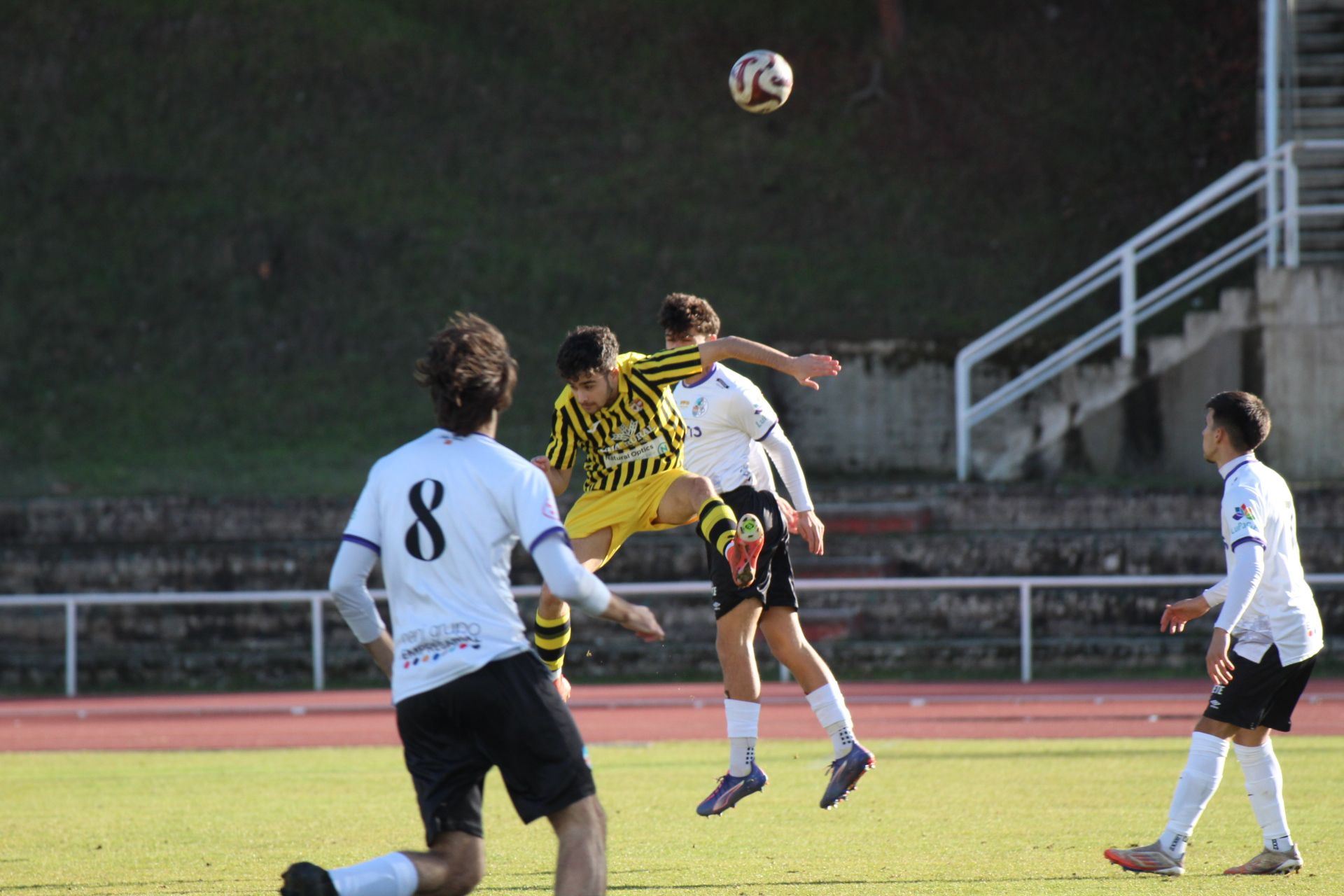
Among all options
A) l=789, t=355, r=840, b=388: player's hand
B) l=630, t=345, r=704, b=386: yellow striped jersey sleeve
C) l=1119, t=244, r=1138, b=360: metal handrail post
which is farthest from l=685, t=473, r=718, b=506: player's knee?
l=1119, t=244, r=1138, b=360: metal handrail post

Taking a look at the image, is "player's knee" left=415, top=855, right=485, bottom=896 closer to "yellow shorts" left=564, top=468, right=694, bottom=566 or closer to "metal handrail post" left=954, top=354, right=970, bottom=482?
"yellow shorts" left=564, top=468, right=694, bottom=566

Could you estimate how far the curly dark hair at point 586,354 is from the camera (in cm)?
699

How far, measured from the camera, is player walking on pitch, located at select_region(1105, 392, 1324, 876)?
6500mm

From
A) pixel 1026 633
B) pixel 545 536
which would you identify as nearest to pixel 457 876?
pixel 545 536

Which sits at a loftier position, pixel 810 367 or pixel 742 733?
pixel 810 367

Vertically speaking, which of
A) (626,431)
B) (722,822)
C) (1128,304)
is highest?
(1128,304)

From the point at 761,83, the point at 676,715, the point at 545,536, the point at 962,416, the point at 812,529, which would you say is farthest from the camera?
the point at 962,416

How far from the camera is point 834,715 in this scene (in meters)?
7.85

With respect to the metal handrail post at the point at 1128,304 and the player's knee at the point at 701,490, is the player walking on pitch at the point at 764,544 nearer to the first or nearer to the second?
the player's knee at the point at 701,490

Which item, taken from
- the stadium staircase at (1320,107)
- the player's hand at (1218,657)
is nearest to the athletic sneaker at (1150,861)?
the player's hand at (1218,657)

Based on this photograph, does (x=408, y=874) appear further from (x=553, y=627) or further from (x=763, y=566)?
(x=763, y=566)

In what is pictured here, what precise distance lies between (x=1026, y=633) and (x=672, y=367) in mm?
8716

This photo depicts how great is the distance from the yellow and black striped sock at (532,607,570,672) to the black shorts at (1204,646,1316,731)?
2.87m

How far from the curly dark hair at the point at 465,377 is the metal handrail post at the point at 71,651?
458 inches
